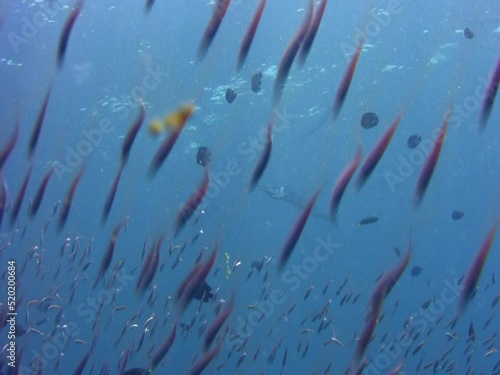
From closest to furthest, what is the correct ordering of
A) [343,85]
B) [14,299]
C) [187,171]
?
1. [343,85]
2. [14,299]
3. [187,171]

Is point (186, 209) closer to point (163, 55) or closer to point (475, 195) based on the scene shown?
point (163, 55)

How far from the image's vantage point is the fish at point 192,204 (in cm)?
327

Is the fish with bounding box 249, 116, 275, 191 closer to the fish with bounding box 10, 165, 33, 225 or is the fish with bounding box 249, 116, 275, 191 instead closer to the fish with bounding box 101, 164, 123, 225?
the fish with bounding box 101, 164, 123, 225

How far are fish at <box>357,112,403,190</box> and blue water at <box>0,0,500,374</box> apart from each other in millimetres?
1720

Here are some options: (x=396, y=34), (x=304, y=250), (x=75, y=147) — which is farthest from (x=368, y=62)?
(x=304, y=250)

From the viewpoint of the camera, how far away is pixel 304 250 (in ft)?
142

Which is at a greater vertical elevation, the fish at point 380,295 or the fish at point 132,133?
the fish at point 132,133

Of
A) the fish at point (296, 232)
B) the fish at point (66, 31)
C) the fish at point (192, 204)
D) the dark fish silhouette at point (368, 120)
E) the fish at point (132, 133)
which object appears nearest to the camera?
the fish at point (296, 232)

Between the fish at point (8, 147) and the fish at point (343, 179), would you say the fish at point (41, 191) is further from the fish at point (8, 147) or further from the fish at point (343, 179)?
the fish at point (343, 179)

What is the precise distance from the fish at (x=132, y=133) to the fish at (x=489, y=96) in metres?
2.35

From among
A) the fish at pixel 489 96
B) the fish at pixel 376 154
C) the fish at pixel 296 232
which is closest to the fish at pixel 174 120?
the fish at pixel 296 232

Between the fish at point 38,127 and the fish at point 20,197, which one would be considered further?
the fish at point 20,197

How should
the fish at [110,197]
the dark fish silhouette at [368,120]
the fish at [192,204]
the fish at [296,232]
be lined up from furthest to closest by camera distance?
the dark fish silhouette at [368,120] < the fish at [110,197] < the fish at [192,204] < the fish at [296,232]

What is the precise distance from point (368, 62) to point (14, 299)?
63.6 feet
